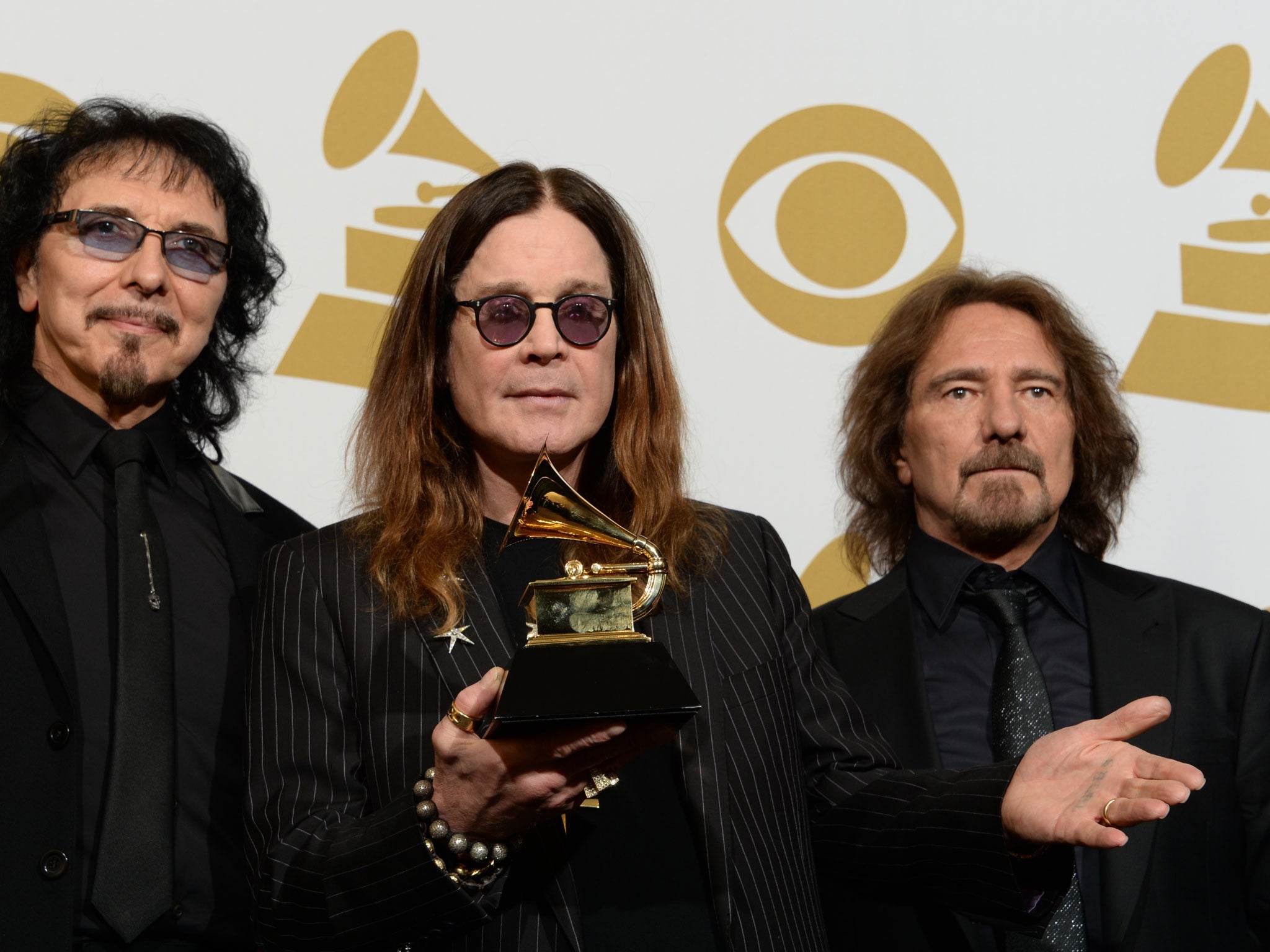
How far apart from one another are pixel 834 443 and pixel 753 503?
1.00 feet

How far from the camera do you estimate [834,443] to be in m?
3.96

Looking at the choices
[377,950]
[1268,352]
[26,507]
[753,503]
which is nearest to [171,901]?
[377,950]

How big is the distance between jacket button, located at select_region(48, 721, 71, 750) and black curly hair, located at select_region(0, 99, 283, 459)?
82 cm

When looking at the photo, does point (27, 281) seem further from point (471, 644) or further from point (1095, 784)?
point (1095, 784)

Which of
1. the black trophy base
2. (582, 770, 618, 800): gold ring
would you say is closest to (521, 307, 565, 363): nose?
the black trophy base

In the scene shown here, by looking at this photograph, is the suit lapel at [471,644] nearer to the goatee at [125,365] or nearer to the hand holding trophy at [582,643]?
the hand holding trophy at [582,643]

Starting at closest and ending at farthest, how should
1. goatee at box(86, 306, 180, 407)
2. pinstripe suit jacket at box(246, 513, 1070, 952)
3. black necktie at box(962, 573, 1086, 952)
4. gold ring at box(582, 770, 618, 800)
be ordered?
1. gold ring at box(582, 770, 618, 800)
2. pinstripe suit jacket at box(246, 513, 1070, 952)
3. black necktie at box(962, 573, 1086, 952)
4. goatee at box(86, 306, 180, 407)

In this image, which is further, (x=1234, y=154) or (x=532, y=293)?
(x=1234, y=154)

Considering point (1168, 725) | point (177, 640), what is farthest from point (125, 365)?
point (1168, 725)

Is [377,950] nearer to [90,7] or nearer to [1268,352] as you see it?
[90,7]

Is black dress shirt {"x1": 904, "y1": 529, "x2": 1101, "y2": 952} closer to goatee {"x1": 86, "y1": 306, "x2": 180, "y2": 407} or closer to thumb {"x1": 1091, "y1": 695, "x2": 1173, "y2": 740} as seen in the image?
thumb {"x1": 1091, "y1": 695, "x2": 1173, "y2": 740}

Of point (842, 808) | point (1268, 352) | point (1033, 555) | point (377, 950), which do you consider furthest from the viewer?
point (1268, 352)

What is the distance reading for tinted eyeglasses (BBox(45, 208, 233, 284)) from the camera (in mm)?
2914

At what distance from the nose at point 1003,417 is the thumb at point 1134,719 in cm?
126
